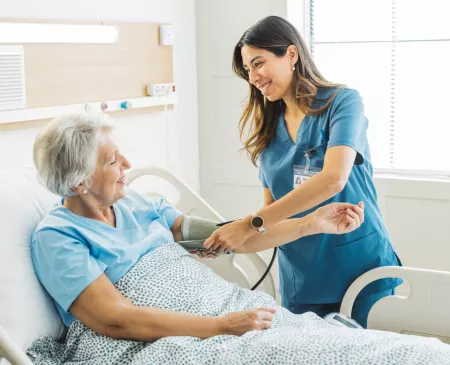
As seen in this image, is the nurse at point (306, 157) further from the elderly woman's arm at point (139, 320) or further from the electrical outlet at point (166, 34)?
the electrical outlet at point (166, 34)

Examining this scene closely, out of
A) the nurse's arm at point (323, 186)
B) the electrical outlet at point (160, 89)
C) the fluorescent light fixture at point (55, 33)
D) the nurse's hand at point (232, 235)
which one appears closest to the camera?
the nurse's arm at point (323, 186)

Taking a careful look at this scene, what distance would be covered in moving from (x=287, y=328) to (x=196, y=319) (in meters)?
0.24

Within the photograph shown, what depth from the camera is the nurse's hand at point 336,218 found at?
1991mm

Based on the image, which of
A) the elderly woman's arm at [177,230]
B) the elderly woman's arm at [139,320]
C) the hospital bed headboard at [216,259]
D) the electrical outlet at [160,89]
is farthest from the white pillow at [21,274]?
the electrical outlet at [160,89]

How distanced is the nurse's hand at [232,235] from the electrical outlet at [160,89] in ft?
4.00

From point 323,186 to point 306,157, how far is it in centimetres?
23

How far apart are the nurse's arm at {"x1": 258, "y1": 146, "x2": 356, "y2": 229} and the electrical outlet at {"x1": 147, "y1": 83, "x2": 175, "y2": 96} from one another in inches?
51.3

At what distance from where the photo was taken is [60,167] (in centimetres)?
177

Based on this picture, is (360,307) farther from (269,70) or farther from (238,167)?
(238,167)

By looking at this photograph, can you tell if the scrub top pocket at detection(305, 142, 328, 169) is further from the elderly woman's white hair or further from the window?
the window

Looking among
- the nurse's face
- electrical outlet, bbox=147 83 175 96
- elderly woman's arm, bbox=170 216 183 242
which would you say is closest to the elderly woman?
elderly woman's arm, bbox=170 216 183 242

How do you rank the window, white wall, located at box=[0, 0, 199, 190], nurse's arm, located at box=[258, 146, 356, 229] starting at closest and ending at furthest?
nurse's arm, located at box=[258, 146, 356, 229] < white wall, located at box=[0, 0, 199, 190] < the window

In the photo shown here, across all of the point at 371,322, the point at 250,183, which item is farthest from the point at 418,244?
the point at 371,322

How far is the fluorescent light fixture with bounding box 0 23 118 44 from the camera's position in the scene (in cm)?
230
